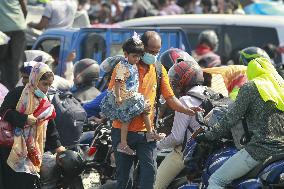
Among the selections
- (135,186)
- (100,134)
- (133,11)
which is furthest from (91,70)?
(133,11)

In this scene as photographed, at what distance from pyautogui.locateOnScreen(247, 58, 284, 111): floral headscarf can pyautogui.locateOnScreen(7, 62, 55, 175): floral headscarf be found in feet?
6.06

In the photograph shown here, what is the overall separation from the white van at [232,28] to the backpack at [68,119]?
5309mm

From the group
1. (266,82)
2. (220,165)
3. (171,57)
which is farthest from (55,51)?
(266,82)

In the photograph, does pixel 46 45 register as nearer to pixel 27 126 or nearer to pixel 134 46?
pixel 27 126

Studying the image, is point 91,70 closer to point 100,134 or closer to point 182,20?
point 100,134

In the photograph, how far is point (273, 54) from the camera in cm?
1390

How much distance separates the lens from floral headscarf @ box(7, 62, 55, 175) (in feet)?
27.4

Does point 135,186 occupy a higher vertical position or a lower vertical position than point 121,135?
lower

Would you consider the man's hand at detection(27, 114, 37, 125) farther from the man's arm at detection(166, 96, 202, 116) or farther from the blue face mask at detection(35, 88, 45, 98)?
the man's arm at detection(166, 96, 202, 116)

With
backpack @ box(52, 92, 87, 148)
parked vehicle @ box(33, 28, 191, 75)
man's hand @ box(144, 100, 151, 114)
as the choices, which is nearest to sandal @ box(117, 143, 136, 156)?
man's hand @ box(144, 100, 151, 114)

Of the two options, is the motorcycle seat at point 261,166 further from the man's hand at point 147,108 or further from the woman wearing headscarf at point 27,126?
Answer: the woman wearing headscarf at point 27,126

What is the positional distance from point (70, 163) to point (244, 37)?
6.51 meters

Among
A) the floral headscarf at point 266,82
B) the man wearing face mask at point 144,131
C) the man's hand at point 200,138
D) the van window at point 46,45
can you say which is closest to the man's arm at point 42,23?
the van window at point 46,45

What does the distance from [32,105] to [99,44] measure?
4223 millimetres
